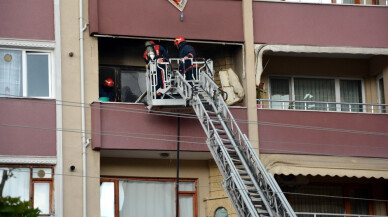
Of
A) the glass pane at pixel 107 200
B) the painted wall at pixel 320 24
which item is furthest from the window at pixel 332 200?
the glass pane at pixel 107 200

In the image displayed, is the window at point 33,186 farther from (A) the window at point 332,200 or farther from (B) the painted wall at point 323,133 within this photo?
(A) the window at point 332,200

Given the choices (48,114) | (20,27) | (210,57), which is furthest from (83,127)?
(210,57)

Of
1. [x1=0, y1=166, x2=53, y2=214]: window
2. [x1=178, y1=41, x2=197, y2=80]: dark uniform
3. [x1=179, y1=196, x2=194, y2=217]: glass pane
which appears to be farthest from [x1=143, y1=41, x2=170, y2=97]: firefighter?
[x1=0, y1=166, x2=53, y2=214]: window

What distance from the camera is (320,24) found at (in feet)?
107

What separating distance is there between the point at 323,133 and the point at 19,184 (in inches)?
351

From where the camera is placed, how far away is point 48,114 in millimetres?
29562

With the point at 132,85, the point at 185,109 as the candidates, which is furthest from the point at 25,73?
the point at 185,109

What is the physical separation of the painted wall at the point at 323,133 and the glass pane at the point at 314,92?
1.94m

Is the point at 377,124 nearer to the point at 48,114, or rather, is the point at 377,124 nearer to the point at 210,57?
the point at 210,57

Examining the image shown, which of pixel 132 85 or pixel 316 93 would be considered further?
pixel 316 93

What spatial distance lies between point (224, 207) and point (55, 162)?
514 centimetres

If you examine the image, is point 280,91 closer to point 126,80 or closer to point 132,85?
point 132,85

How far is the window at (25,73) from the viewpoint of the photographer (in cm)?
2970

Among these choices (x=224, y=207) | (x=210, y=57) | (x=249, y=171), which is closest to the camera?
(x=249, y=171)
